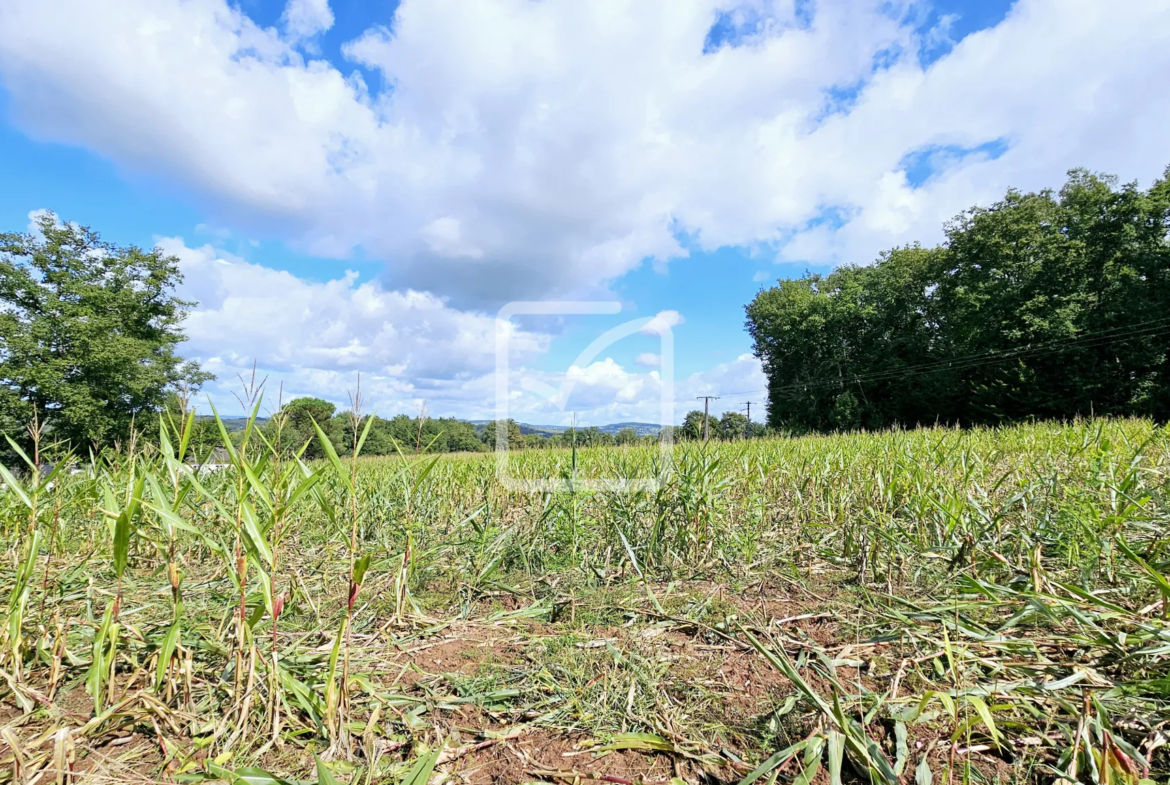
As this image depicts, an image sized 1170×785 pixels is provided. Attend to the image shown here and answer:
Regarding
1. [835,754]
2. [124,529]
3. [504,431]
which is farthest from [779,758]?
[504,431]

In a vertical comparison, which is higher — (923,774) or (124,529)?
(124,529)

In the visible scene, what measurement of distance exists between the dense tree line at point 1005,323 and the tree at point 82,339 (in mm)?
36335

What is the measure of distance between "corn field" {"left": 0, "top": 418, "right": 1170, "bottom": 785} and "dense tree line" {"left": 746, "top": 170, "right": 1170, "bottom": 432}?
22.7 m

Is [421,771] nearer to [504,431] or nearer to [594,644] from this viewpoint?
[594,644]

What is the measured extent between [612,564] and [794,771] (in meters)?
1.77

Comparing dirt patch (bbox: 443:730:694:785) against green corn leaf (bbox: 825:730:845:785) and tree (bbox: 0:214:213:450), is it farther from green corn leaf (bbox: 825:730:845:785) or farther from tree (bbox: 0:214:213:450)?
tree (bbox: 0:214:213:450)

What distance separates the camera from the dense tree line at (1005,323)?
19.5 metres

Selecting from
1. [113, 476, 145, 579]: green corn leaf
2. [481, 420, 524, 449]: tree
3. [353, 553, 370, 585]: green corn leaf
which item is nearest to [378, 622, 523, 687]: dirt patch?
[353, 553, 370, 585]: green corn leaf

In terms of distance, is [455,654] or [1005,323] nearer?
[455,654]

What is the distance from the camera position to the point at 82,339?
63.3 feet

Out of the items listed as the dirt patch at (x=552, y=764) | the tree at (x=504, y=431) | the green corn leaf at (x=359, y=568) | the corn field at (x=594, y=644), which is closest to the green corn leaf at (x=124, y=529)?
the corn field at (x=594, y=644)

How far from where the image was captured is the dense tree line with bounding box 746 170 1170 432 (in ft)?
63.8

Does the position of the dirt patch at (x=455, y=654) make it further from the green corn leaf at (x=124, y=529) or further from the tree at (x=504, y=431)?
the tree at (x=504, y=431)

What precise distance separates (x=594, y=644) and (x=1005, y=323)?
29.8 metres
